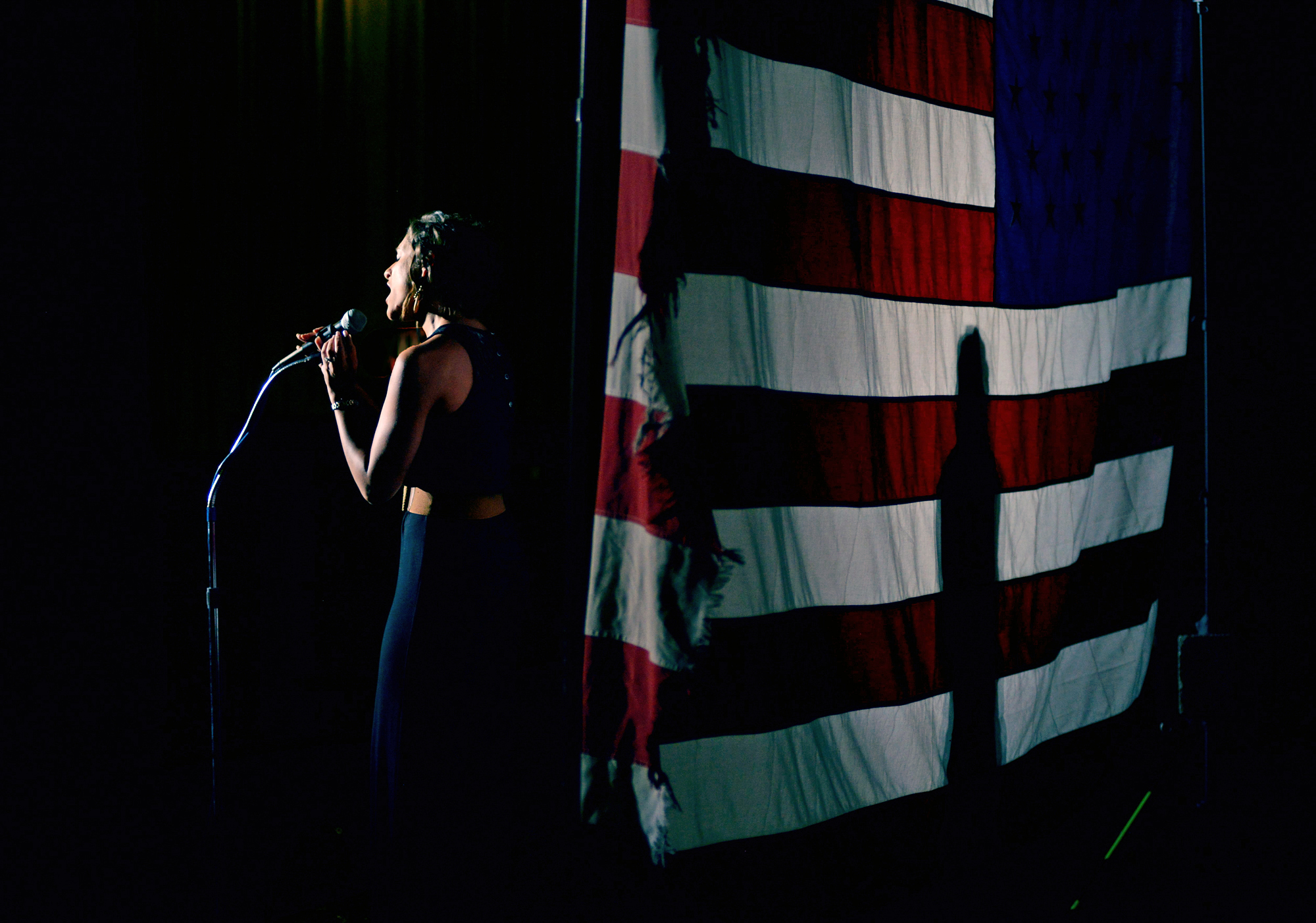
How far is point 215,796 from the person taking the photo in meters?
1.76

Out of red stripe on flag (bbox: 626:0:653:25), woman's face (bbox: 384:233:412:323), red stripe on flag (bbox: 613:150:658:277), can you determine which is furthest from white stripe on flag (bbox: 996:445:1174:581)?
woman's face (bbox: 384:233:412:323)

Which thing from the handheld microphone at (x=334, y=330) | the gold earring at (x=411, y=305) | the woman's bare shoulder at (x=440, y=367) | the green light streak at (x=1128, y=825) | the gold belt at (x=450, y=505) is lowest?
the green light streak at (x=1128, y=825)

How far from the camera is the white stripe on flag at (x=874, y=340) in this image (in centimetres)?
172

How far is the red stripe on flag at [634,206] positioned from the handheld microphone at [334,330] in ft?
1.63

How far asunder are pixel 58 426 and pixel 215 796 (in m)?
1.22

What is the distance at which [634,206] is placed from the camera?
1.65 metres

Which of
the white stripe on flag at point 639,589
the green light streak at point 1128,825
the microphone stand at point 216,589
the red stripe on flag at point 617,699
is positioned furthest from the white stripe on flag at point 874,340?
the green light streak at point 1128,825

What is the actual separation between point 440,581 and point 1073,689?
2.11m

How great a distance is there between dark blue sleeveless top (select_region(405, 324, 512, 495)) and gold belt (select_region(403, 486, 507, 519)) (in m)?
0.02

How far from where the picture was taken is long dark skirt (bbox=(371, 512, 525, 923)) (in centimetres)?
163

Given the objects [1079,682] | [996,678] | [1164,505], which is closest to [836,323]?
[996,678]

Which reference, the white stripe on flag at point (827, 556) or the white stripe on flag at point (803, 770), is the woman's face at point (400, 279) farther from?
the white stripe on flag at point (803, 770)

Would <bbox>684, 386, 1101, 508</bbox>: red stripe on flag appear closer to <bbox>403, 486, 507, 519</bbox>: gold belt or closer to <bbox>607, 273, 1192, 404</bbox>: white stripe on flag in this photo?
<bbox>607, 273, 1192, 404</bbox>: white stripe on flag

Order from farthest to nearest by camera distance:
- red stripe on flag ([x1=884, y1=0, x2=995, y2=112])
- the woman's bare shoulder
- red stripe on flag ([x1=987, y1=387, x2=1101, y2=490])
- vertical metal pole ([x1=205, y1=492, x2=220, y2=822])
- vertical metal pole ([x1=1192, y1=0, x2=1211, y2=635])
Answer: vertical metal pole ([x1=1192, y1=0, x2=1211, y2=635]), red stripe on flag ([x1=987, y1=387, x2=1101, y2=490]), red stripe on flag ([x1=884, y1=0, x2=995, y2=112]), vertical metal pole ([x1=205, y1=492, x2=220, y2=822]), the woman's bare shoulder
